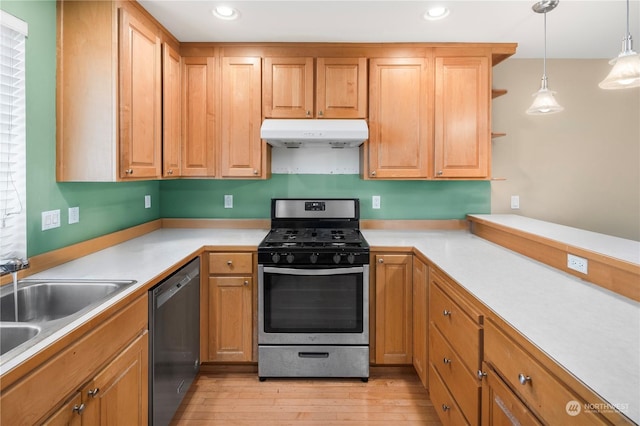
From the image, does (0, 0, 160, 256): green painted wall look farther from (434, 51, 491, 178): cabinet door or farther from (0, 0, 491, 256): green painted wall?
(434, 51, 491, 178): cabinet door

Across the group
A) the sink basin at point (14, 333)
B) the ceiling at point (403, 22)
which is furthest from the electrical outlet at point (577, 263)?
the sink basin at point (14, 333)

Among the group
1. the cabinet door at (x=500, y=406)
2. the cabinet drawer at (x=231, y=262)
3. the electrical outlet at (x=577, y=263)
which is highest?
the electrical outlet at (x=577, y=263)

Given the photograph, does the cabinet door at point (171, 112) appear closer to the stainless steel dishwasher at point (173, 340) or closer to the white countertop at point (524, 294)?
the white countertop at point (524, 294)

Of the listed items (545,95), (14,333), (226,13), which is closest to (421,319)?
(545,95)

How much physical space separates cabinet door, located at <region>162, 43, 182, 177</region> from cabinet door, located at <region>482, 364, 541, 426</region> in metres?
2.25

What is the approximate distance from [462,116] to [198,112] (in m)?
2.03

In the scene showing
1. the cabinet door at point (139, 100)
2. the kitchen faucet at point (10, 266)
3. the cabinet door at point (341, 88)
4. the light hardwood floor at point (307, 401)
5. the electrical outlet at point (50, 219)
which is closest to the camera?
the kitchen faucet at point (10, 266)

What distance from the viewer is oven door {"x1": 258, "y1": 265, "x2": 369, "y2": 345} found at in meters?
2.41

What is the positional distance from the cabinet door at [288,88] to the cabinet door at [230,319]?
4.19 feet

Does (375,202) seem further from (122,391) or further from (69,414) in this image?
(69,414)

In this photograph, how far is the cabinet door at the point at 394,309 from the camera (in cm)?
246

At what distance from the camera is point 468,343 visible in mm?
1544

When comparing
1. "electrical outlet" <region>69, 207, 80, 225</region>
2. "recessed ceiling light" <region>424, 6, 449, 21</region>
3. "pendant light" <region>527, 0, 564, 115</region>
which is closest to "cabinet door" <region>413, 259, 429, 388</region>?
"pendant light" <region>527, 0, 564, 115</region>

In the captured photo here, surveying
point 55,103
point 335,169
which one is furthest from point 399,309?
point 55,103
